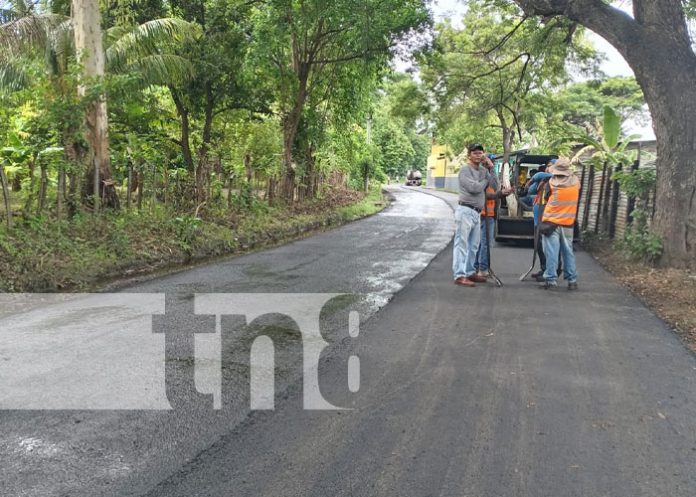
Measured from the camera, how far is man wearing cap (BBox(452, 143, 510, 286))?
337 inches

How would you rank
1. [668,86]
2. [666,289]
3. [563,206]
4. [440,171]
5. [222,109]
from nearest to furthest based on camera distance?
1. [666,289]
2. [563,206]
3. [668,86]
4. [222,109]
5. [440,171]

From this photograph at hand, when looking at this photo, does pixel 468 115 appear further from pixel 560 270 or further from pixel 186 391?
pixel 186 391

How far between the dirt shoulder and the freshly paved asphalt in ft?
2.00

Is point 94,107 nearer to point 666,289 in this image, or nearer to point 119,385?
point 119,385

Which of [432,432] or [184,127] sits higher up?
[184,127]

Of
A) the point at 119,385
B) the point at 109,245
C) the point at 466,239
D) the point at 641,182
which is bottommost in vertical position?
the point at 119,385

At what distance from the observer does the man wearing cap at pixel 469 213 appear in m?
8.55

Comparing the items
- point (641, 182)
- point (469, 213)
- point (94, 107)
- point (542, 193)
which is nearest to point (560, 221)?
point (542, 193)

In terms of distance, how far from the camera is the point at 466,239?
8586mm

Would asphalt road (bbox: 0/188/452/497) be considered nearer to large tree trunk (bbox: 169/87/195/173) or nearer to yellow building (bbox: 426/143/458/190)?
large tree trunk (bbox: 169/87/195/173)

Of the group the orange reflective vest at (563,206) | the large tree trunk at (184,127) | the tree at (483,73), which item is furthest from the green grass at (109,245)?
the tree at (483,73)

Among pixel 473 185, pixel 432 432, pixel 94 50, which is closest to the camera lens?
pixel 432 432

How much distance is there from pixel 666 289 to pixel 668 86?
336 cm

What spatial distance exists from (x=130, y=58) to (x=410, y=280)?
10.3 m
